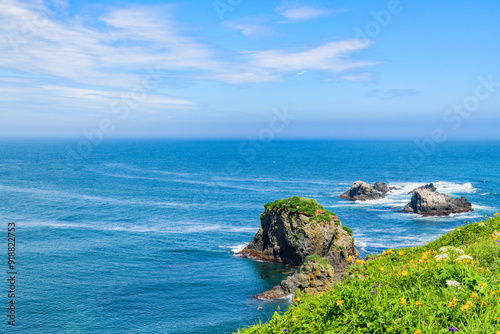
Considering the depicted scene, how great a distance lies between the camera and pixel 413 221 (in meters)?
69.7

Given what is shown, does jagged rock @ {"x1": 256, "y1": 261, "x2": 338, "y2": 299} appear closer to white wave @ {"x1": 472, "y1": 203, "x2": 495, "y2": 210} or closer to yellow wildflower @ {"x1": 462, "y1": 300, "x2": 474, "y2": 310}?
yellow wildflower @ {"x1": 462, "y1": 300, "x2": 474, "y2": 310}

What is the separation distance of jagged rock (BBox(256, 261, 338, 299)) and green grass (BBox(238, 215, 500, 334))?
74.7 feet

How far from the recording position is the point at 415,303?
744cm

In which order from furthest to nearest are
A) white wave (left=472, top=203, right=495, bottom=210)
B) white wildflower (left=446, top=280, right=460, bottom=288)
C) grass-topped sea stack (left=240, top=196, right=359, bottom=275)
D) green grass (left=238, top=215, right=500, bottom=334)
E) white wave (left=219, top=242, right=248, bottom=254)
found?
white wave (left=472, top=203, right=495, bottom=210)
white wave (left=219, top=242, right=248, bottom=254)
grass-topped sea stack (left=240, top=196, right=359, bottom=275)
white wildflower (left=446, top=280, right=460, bottom=288)
green grass (left=238, top=215, right=500, bottom=334)

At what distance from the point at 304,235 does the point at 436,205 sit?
1648 inches

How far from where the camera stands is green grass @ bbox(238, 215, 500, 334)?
691cm

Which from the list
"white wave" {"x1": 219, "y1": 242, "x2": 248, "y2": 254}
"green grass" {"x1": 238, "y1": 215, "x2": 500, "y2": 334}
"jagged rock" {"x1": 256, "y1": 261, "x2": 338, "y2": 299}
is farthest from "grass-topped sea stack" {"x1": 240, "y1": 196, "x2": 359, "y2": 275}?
"green grass" {"x1": 238, "y1": 215, "x2": 500, "y2": 334}

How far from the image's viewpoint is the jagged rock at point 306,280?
3347cm

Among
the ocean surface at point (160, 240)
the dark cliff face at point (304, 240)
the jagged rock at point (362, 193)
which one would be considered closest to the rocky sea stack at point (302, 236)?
the dark cliff face at point (304, 240)

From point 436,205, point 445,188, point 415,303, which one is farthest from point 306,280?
point 445,188

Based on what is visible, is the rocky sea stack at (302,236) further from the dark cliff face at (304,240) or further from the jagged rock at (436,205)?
the jagged rock at (436,205)

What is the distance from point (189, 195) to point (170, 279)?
55977mm

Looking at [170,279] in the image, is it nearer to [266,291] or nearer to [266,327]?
[266,291]

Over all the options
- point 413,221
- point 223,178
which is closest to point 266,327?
point 413,221
